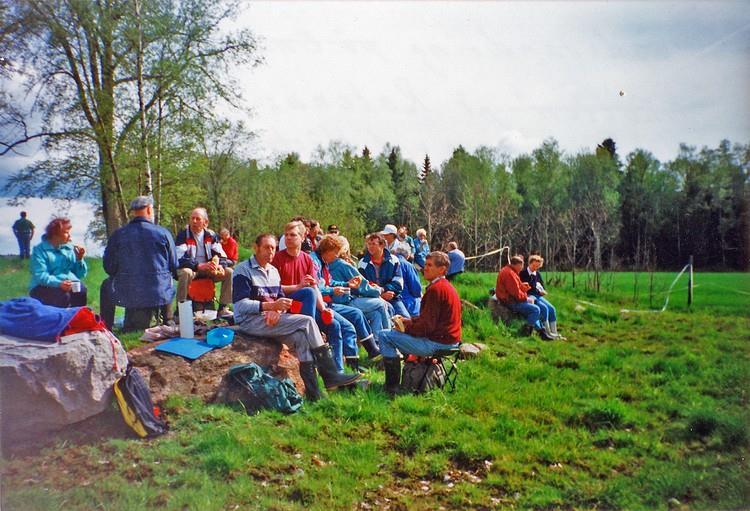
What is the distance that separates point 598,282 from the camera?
675cm

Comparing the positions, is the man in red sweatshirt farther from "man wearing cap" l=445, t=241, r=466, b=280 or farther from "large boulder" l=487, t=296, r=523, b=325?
"man wearing cap" l=445, t=241, r=466, b=280

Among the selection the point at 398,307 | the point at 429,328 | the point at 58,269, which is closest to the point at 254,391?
the point at 429,328

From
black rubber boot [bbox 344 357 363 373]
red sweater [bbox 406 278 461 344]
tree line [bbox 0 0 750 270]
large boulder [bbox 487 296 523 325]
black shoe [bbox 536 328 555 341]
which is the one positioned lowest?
black shoe [bbox 536 328 555 341]

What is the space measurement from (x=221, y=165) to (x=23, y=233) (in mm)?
3331

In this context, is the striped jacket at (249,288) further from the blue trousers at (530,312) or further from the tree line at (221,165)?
the blue trousers at (530,312)

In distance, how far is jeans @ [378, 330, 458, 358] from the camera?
5.48 metres

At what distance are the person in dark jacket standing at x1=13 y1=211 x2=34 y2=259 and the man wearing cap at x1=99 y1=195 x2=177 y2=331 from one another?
1775 millimetres

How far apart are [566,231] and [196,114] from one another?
4941mm

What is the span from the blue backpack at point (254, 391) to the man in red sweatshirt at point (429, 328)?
1274 millimetres

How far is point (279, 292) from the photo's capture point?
5.47 m

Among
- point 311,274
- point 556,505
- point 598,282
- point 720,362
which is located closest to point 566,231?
point 598,282

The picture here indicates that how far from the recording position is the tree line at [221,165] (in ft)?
10.5

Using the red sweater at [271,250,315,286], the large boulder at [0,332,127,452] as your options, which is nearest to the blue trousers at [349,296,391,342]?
the red sweater at [271,250,315,286]

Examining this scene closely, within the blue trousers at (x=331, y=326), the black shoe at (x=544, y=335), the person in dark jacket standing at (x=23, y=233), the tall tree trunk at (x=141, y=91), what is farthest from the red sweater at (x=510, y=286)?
the person in dark jacket standing at (x=23, y=233)
